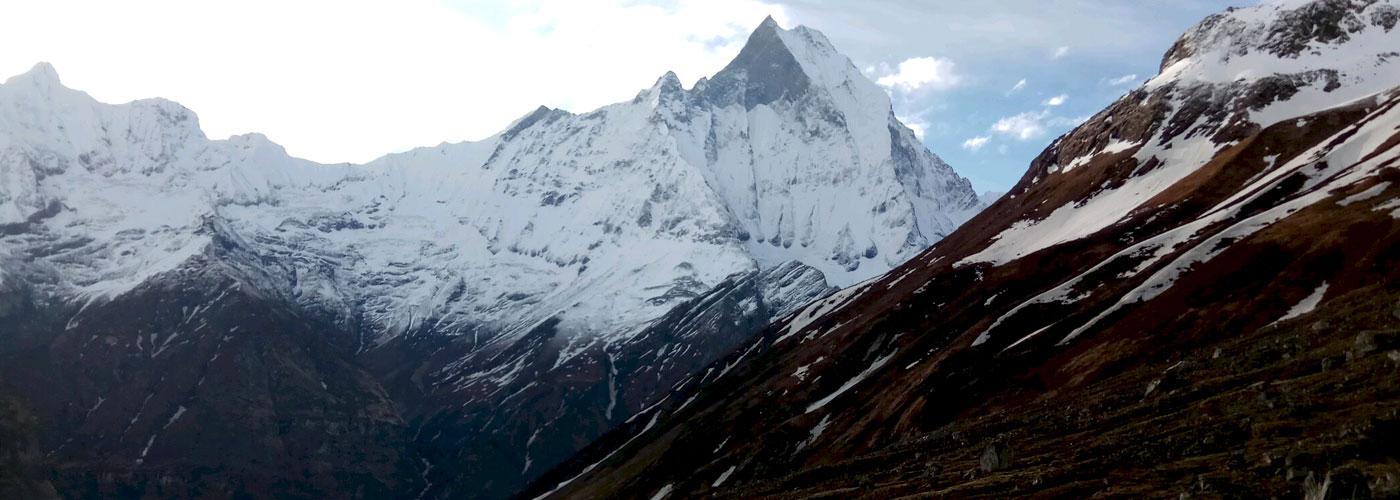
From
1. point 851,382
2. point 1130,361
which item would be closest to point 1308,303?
point 1130,361

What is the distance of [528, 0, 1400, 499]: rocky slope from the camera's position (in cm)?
4412

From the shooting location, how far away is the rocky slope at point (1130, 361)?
4412 centimetres

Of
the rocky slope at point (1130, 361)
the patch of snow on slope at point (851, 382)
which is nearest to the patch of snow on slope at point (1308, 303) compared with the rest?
the rocky slope at point (1130, 361)

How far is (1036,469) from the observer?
49219 mm

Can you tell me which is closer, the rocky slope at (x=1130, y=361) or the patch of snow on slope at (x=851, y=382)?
the rocky slope at (x=1130, y=361)

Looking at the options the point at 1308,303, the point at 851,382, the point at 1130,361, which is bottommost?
the point at 851,382

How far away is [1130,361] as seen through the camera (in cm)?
8269

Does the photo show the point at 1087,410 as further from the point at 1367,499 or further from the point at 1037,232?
the point at 1037,232

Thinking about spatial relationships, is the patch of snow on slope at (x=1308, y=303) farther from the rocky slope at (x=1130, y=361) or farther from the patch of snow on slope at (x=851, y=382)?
the patch of snow on slope at (x=851, y=382)

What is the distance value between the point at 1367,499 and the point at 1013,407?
51528 millimetres

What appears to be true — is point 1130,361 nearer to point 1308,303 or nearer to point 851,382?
point 1308,303

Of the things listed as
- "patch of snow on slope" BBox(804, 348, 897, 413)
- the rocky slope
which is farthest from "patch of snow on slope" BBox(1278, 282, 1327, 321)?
"patch of snow on slope" BBox(804, 348, 897, 413)

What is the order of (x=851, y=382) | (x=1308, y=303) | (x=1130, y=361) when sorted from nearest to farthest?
(x=1308, y=303) → (x=1130, y=361) → (x=851, y=382)

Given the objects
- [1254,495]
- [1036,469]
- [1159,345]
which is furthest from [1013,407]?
[1254,495]
